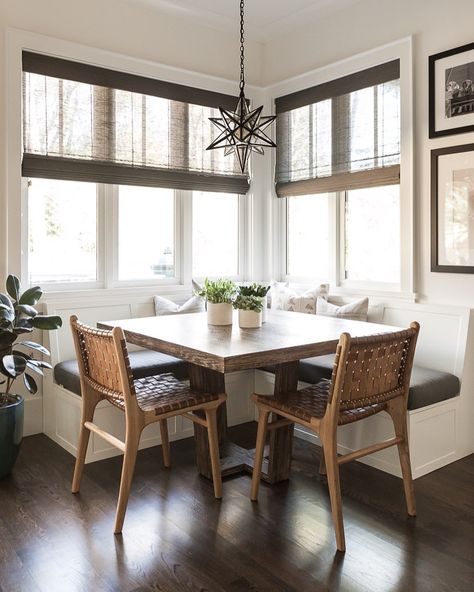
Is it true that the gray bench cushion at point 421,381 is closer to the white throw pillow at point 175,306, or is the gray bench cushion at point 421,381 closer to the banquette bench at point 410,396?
the banquette bench at point 410,396

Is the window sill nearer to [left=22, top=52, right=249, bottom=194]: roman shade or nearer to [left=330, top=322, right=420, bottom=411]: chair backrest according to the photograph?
[left=22, top=52, right=249, bottom=194]: roman shade

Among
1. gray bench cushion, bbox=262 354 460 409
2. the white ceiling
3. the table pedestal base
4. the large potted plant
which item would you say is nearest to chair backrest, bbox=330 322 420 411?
gray bench cushion, bbox=262 354 460 409

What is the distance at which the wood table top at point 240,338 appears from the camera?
7.44 ft

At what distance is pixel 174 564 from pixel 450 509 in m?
1.29

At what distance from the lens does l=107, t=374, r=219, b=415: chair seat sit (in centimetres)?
248

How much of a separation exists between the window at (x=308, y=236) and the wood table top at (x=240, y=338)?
1258 mm

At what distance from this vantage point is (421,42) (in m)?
3.51

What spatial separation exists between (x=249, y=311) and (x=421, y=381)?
988 millimetres

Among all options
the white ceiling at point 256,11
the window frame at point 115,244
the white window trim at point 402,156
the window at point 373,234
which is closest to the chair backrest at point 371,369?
the white window trim at point 402,156

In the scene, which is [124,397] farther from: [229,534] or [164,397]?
[229,534]

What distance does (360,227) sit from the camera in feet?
13.3

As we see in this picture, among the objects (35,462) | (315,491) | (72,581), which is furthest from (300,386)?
(72,581)

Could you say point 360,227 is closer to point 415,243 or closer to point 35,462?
point 415,243

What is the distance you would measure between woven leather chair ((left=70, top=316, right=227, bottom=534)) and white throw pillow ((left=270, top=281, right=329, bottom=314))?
131cm
